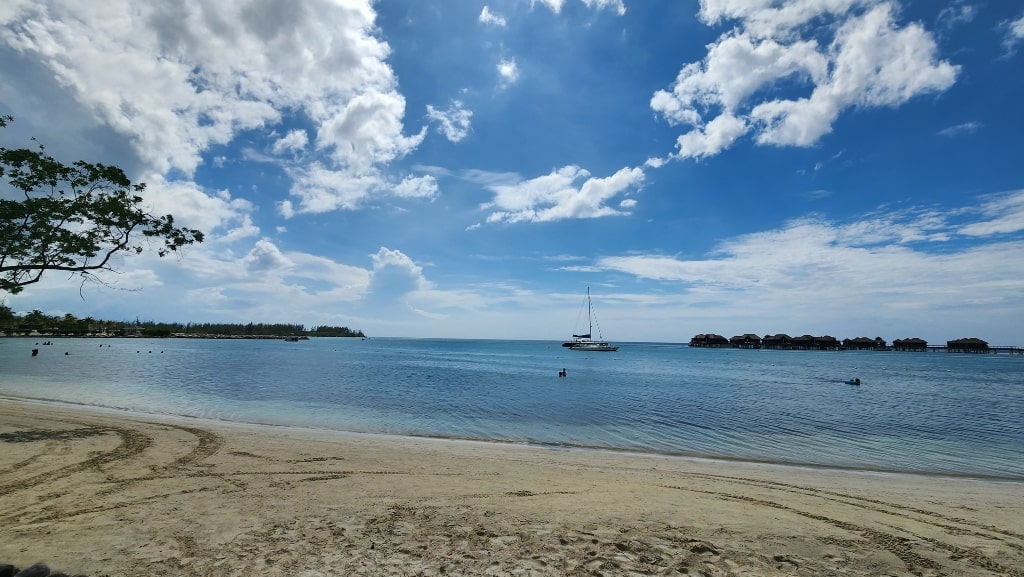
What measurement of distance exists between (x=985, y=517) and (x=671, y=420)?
50.4ft

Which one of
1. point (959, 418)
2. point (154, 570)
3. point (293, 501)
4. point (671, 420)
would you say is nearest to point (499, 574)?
point (154, 570)

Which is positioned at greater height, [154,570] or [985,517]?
[154,570]

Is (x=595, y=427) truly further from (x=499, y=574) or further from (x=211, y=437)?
(x=499, y=574)

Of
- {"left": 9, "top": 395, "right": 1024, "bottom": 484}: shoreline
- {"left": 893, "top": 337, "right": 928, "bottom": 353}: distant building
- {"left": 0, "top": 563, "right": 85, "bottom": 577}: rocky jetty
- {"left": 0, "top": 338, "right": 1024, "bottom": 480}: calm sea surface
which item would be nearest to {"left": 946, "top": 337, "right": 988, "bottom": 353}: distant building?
{"left": 893, "top": 337, "right": 928, "bottom": 353}: distant building

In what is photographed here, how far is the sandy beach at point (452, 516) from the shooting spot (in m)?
6.31

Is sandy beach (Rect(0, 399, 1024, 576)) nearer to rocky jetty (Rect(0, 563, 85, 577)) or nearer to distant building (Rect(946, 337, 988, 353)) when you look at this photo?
rocky jetty (Rect(0, 563, 85, 577))

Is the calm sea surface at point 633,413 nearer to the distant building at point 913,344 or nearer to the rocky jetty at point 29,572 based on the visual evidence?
the rocky jetty at point 29,572

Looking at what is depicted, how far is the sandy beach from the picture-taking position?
6.31 meters

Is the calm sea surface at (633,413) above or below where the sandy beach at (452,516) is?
below

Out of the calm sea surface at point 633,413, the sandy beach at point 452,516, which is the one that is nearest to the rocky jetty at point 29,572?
the sandy beach at point 452,516

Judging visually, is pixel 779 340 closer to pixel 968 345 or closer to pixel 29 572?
pixel 968 345

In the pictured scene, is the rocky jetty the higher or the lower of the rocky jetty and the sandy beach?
the higher

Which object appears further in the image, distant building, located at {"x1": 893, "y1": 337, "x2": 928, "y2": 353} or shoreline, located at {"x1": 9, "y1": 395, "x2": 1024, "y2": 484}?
distant building, located at {"x1": 893, "y1": 337, "x2": 928, "y2": 353}

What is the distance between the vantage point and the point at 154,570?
582 cm
